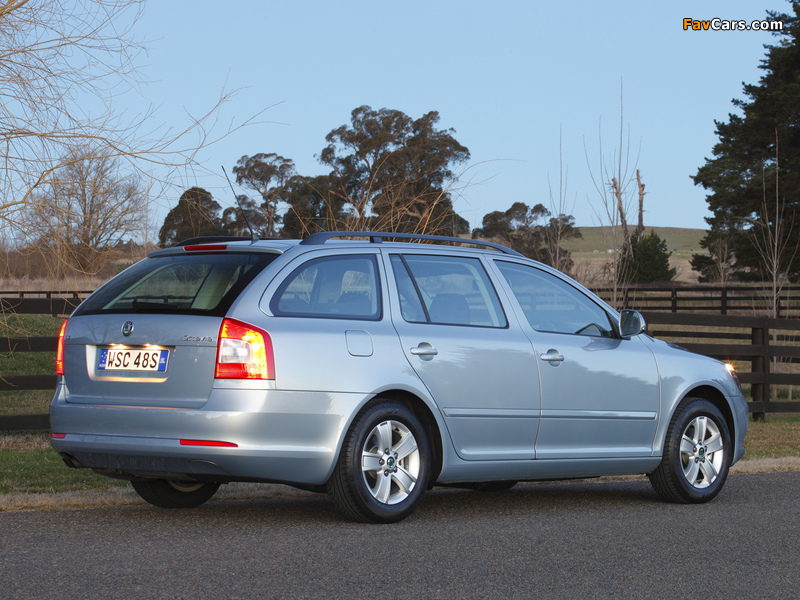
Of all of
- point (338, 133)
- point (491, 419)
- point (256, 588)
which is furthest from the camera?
point (338, 133)

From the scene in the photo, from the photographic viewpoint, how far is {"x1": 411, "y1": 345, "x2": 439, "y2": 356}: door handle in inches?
232

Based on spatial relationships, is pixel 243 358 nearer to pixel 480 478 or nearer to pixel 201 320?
pixel 201 320

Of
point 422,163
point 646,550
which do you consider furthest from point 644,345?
point 422,163

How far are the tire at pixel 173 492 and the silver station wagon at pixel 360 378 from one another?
0.05ft

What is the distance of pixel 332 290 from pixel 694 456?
125 inches

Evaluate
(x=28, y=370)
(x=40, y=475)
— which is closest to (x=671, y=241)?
(x=28, y=370)

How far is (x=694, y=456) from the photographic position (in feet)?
23.9

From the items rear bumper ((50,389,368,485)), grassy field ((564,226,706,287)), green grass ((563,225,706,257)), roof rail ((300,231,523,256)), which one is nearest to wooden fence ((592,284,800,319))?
roof rail ((300,231,523,256))

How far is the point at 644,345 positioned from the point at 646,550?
225 centimetres

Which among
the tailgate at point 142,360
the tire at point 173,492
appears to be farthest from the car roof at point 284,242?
the tire at point 173,492

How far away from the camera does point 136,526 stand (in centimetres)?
567

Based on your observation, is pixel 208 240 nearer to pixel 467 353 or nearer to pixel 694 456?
pixel 467 353

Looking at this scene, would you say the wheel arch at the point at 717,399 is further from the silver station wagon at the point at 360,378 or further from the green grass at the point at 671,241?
the green grass at the point at 671,241

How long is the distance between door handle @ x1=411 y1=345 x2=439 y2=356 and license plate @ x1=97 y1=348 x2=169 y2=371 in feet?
4.77
